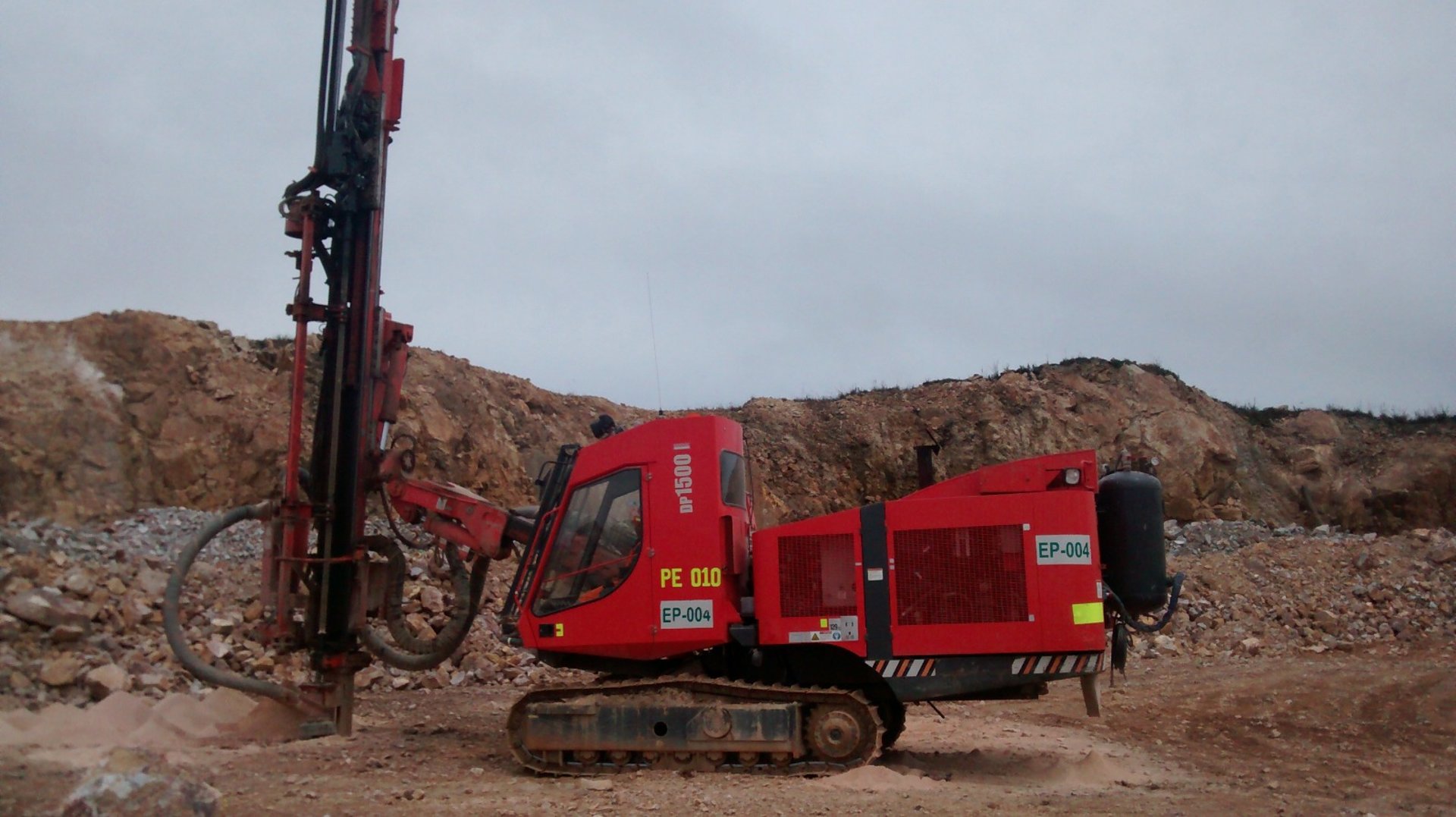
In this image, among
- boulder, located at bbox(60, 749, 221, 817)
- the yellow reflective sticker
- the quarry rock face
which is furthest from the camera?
the quarry rock face

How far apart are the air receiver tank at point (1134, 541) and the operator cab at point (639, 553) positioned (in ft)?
8.92

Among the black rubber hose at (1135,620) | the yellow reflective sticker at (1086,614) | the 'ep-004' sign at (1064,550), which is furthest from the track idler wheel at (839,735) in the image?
the black rubber hose at (1135,620)

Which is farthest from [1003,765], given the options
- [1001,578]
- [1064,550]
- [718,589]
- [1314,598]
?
[1314,598]

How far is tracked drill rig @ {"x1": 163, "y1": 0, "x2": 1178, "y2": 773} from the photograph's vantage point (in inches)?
299

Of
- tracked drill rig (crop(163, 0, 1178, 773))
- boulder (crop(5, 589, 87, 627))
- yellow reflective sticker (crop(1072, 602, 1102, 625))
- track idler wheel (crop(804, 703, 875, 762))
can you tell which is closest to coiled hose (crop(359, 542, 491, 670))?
tracked drill rig (crop(163, 0, 1178, 773))

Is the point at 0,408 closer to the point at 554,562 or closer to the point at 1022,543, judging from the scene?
the point at 554,562

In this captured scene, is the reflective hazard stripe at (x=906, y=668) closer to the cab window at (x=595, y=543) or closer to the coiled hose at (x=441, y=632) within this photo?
the cab window at (x=595, y=543)

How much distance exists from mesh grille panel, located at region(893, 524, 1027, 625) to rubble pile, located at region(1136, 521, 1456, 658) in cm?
869

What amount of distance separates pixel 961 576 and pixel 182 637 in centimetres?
591

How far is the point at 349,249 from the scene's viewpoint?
8.70m

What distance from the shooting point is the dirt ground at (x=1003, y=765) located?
6492mm

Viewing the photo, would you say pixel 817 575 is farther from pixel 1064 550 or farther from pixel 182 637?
pixel 182 637

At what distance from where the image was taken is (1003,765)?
8.50 meters

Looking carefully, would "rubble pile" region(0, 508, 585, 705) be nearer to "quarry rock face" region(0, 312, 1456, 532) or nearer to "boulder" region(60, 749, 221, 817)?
"quarry rock face" region(0, 312, 1456, 532)
